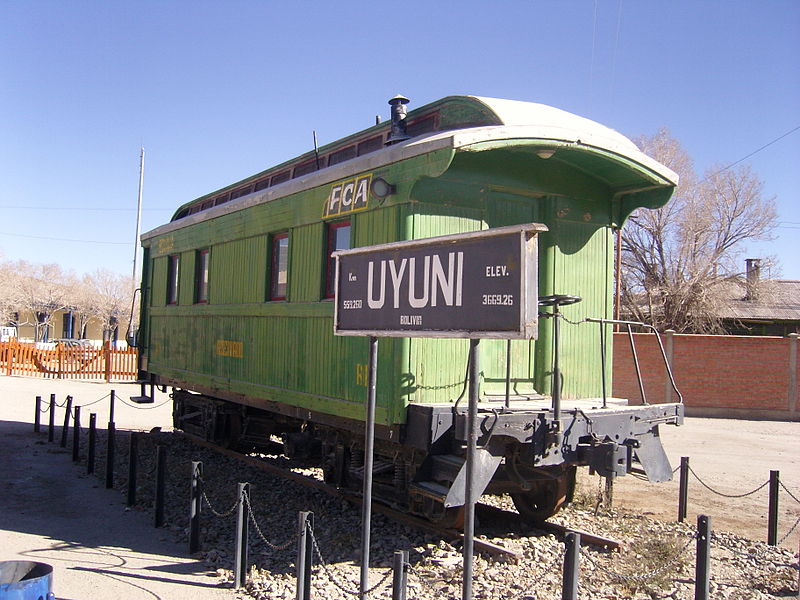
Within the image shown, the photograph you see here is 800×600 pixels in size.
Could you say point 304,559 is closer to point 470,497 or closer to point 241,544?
point 241,544

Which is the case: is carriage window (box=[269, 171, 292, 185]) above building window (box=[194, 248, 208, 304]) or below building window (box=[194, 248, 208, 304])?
above

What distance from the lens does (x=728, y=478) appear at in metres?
10.4

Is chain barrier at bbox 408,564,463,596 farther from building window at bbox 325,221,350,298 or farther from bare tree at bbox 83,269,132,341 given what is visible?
bare tree at bbox 83,269,132,341

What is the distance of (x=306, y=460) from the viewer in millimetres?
8430

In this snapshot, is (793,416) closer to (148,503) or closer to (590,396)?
(590,396)

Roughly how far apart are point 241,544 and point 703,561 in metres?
3.27

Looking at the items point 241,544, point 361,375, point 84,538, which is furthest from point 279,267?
point 241,544

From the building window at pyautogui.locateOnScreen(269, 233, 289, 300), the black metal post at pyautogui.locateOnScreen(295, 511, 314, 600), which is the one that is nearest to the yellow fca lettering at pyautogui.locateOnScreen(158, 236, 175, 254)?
the building window at pyautogui.locateOnScreen(269, 233, 289, 300)

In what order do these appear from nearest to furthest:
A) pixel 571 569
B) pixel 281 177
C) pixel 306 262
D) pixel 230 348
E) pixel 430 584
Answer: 1. pixel 571 569
2. pixel 430 584
3. pixel 306 262
4. pixel 230 348
5. pixel 281 177

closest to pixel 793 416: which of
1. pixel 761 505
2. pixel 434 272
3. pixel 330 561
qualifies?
pixel 761 505

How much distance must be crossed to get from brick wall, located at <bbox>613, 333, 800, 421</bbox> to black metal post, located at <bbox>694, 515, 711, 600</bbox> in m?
14.3

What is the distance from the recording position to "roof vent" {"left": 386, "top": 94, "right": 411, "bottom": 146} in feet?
21.9

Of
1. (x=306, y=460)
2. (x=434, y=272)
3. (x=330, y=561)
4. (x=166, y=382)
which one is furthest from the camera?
(x=166, y=382)

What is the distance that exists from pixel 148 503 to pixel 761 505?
23.4 ft
